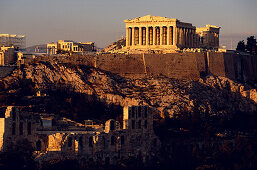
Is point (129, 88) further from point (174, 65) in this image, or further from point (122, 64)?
point (174, 65)

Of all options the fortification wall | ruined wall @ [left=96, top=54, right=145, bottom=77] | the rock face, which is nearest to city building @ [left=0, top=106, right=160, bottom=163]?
the rock face

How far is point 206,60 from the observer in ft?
629

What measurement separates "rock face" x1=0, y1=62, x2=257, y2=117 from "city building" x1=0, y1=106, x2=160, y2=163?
15.9m

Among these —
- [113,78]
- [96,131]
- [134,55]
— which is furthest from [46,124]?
[134,55]

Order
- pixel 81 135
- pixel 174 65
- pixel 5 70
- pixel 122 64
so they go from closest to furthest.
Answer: pixel 81 135
pixel 5 70
pixel 122 64
pixel 174 65

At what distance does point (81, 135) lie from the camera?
5197 inches

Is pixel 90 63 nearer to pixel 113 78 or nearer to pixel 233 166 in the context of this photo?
pixel 113 78

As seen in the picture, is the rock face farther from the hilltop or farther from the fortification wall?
the fortification wall

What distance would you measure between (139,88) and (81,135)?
136ft

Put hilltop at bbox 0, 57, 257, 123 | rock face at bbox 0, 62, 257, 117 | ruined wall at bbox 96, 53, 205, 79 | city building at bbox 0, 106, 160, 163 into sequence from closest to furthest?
city building at bbox 0, 106, 160, 163
hilltop at bbox 0, 57, 257, 123
rock face at bbox 0, 62, 257, 117
ruined wall at bbox 96, 53, 205, 79

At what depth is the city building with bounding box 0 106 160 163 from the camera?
128 meters

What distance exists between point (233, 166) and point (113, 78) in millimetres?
31713

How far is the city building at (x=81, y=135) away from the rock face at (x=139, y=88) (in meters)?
15.9

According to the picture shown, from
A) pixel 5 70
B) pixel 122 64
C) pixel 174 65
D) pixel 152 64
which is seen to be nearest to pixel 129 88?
pixel 122 64
